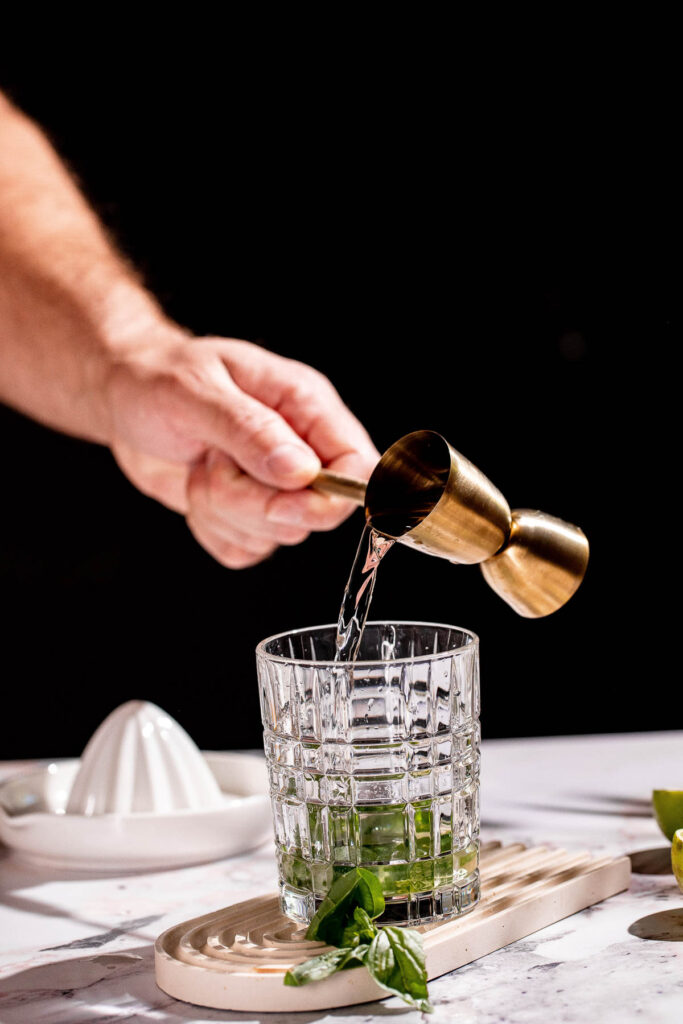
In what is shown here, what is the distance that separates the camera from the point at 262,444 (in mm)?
1511

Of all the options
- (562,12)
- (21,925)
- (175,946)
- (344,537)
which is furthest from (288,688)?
(562,12)

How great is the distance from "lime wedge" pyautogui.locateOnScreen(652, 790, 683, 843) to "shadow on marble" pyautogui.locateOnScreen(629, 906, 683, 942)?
126 mm

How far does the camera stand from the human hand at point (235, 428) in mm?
1583

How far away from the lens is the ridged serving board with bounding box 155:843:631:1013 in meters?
0.96

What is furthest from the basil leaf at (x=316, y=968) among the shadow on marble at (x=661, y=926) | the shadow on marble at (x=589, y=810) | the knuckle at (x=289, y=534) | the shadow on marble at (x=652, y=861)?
the knuckle at (x=289, y=534)

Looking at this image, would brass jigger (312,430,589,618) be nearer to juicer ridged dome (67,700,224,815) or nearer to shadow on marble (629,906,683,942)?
shadow on marble (629,906,683,942)

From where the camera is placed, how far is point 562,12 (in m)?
2.40

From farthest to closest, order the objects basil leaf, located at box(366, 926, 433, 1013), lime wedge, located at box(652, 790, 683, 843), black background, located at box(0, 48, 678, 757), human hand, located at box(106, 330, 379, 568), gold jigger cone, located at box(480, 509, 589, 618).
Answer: black background, located at box(0, 48, 678, 757) → human hand, located at box(106, 330, 379, 568) → lime wedge, located at box(652, 790, 683, 843) → gold jigger cone, located at box(480, 509, 589, 618) → basil leaf, located at box(366, 926, 433, 1013)

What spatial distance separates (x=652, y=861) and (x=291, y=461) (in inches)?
24.3

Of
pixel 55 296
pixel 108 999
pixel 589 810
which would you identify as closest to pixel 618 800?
pixel 589 810

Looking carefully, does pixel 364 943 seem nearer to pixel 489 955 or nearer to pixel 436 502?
pixel 489 955

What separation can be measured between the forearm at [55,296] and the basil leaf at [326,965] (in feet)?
3.58

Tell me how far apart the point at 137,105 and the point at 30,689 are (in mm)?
1243

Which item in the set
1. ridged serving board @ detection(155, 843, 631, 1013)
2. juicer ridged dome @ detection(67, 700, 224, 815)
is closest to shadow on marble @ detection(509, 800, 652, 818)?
ridged serving board @ detection(155, 843, 631, 1013)
